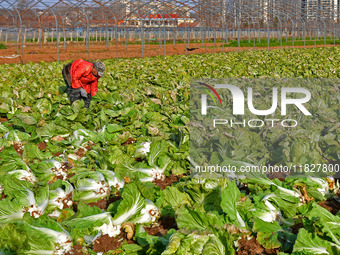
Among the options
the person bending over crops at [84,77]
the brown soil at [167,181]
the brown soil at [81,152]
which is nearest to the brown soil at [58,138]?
the brown soil at [81,152]

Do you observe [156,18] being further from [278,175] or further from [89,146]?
[278,175]

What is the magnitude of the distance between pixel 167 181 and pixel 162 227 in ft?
3.80

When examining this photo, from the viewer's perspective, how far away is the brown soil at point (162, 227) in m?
3.38

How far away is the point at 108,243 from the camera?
10.5 feet

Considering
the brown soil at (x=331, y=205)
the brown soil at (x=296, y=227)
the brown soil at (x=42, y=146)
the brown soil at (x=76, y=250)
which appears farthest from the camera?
the brown soil at (x=42, y=146)

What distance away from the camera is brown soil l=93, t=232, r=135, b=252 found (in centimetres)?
313

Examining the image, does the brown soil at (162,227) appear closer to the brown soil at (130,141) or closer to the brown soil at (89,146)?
the brown soil at (89,146)

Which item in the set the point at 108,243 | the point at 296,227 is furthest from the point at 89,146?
the point at 296,227

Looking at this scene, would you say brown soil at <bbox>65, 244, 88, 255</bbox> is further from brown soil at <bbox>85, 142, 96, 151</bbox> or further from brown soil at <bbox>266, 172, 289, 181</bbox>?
brown soil at <bbox>85, 142, 96, 151</bbox>

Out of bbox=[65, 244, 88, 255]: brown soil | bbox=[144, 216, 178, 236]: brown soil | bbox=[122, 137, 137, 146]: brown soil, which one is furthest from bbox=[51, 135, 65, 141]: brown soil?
bbox=[65, 244, 88, 255]: brown soil

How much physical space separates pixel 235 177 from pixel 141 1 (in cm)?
2933

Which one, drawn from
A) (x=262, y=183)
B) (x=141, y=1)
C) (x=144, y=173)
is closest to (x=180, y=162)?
(x=144, y=173)

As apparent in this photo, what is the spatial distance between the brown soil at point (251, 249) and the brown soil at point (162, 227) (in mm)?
691

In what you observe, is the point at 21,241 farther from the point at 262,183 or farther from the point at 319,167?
the point at 319,167
